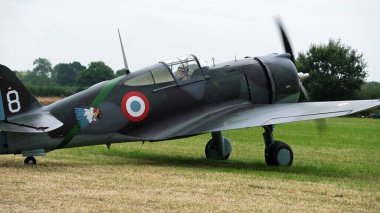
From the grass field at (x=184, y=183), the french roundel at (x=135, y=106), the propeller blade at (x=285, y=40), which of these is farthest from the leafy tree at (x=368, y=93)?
the french roundel at (x=135, y=106)

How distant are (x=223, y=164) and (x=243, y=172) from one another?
1.93 m

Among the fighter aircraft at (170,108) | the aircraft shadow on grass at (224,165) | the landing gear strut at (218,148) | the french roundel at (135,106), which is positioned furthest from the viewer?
the landing gear strut at (218,148)

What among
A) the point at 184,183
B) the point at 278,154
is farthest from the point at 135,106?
the point at 184,183

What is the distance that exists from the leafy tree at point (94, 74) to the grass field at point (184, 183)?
101 feet

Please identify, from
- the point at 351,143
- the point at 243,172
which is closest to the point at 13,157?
the point at 243,172

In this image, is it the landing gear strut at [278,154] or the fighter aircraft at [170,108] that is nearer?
the fighter aircraft at [170,108]

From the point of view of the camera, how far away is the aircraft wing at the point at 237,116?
12172mm

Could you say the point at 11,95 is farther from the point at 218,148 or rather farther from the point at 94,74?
the point at 94,74

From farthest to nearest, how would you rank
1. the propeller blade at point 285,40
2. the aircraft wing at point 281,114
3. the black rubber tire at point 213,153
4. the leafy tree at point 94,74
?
1. the leafy tree at point 94,74
2. the propeller blade at point 285,40
3. the black rubber tire at point 213,153
4. the aircraft wing at point 281,114

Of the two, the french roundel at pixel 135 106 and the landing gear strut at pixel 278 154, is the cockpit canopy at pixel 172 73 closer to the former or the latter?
the french roundel at pixel 135 106

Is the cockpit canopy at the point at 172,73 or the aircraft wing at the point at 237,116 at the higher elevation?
the cockpit canopy at the point at 172,73

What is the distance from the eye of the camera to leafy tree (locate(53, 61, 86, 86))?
73.4 meters

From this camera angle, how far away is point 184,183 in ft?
32.0

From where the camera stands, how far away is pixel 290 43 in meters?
15.8
